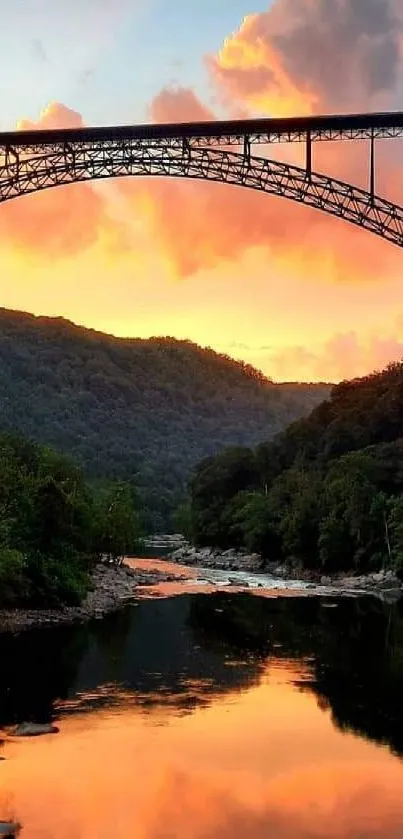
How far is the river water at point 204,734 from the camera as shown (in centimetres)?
1728

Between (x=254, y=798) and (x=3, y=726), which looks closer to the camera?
(x=254, y=798)

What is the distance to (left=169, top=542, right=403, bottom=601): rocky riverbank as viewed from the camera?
57.4 meters

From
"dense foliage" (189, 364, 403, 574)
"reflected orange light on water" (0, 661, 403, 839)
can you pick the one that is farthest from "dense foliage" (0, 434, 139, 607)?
"dense foliage" (189, 364, 403, 574)

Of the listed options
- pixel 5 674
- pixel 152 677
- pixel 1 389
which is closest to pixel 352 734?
pixel 152 677

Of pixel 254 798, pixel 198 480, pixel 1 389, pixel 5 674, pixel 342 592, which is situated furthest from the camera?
pixel 1 389

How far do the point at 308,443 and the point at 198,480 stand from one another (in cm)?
1261

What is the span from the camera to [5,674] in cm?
2798

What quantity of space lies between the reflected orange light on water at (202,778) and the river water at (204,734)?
40 millimetres

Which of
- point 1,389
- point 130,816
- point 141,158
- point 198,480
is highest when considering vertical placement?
point 1,389

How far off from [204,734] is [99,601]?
23818 millimetres

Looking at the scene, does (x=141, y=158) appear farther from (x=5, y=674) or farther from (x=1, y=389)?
(x=1, y=389)

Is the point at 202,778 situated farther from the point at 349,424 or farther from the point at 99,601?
the point at 349,424

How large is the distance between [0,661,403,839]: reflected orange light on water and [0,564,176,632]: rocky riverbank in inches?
549

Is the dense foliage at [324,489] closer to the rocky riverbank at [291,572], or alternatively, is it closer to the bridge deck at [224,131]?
the rocky riverbank at [291,572]
